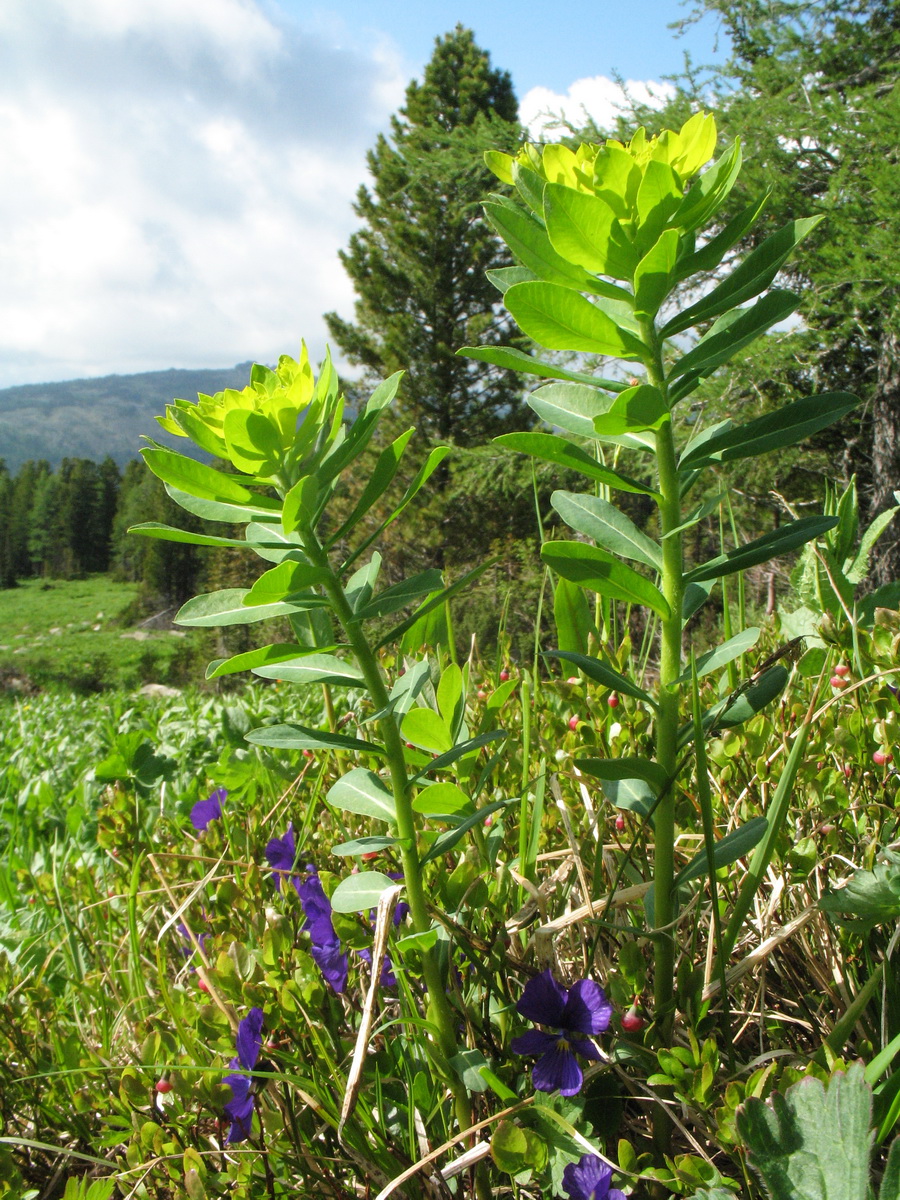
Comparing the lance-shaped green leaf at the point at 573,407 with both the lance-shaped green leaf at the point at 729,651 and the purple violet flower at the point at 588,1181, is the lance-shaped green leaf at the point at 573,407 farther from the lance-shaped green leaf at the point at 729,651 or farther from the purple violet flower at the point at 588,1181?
the purple violet flower at the point at 588,1181

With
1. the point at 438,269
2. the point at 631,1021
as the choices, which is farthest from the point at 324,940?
the point at 438,269

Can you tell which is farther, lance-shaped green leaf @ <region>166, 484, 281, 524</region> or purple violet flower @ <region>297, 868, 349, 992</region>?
purple violet flower @ <region>297, 868, 349, 992</region>

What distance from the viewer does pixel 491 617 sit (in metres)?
14.0

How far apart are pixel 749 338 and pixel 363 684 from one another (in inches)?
21.3

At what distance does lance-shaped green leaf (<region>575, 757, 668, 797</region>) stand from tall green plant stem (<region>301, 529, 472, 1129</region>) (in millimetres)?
191

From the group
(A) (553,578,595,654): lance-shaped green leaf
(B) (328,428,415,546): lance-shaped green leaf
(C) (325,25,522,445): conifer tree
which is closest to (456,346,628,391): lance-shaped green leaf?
(B) (328,428,415,546): lance-shaped green leaf

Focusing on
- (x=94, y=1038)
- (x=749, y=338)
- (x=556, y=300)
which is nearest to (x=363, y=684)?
(x=556, y=300)

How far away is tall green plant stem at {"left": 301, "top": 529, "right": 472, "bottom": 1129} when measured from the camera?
0.80 meters

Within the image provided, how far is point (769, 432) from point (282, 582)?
526mm

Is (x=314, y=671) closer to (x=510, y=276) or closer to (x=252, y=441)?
(x=252, y=441)

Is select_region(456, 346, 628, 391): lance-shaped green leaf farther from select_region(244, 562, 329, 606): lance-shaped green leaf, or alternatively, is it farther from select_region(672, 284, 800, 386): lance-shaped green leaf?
select_region(244, 562, 329, 606): lance-shaped green leaf

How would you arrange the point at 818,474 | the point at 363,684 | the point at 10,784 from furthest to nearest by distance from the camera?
the point at 818,474 → the point at 10,784 → the point at 363,684

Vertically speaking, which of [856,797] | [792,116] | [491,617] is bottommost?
[491,617]

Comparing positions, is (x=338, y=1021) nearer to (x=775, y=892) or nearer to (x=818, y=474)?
(x=775, y=892)
